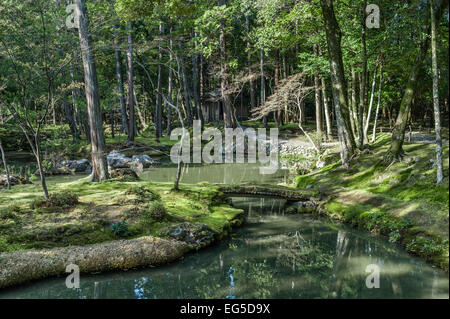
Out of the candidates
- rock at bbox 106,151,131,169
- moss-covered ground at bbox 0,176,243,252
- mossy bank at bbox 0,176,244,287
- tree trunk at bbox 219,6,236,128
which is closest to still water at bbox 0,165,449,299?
mossy bank at bbox 0,176,244,287

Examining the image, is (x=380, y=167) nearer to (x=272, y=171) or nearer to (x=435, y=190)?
(x=435, y=190)

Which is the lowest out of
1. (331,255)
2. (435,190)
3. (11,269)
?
(331,255)

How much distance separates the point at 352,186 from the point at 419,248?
16.1 ft

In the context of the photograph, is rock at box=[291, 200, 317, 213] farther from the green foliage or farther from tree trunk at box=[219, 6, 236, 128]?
tree trunk at box=[219, 6, 236, 128]

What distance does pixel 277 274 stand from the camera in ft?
22.5

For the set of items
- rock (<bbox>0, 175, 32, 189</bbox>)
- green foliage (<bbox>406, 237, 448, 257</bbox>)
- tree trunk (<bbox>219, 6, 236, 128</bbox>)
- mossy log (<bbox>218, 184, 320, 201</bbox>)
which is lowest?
green foliage (<bbox>406, 237, 448, 257</bbox>)

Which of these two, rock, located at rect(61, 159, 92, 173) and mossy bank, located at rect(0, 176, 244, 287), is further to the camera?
rock, located at rect(61, 159, 92, 173)

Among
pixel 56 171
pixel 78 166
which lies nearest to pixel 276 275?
pixel 56 171

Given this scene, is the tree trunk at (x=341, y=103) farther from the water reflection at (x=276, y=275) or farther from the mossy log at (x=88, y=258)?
the mossy log at (x=88, y=258)

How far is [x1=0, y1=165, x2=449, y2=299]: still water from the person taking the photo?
6023mm

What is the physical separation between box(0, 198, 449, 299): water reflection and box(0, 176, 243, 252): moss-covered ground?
119 centimetres

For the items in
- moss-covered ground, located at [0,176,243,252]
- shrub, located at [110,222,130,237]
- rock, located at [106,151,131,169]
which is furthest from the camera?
rock, located at [106,151,131,169]

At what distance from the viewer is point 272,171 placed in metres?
21.5
